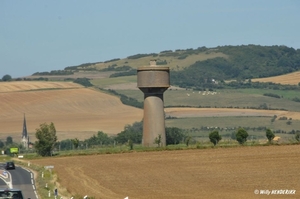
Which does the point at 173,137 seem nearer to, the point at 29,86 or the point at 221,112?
the point at 221,112

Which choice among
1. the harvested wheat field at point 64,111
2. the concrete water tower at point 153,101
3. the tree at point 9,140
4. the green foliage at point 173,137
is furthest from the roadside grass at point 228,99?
the concrete water tower at point 153,101

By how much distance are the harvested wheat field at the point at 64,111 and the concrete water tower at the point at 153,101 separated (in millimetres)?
45028

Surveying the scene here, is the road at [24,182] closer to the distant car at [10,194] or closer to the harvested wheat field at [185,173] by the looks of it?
the harvested wheat field at [185,173]

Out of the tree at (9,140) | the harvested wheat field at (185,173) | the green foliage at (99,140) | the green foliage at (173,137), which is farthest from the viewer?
the tree at (9,140)

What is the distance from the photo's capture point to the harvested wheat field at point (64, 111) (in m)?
136

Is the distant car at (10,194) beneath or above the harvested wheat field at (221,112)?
beneath

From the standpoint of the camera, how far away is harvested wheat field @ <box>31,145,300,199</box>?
44.3 metres

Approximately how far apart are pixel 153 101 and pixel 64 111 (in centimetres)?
7038

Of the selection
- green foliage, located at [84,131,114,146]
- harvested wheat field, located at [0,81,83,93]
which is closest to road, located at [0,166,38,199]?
green foliage, located at [84,131,114,146]

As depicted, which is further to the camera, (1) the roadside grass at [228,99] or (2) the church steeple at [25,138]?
(1) the roadside grass at [228,99]

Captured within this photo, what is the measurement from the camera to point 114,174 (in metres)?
57.1

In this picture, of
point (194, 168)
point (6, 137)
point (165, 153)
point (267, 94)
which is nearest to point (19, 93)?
point (6, 137)

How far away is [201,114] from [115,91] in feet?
126

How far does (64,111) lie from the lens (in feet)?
502
